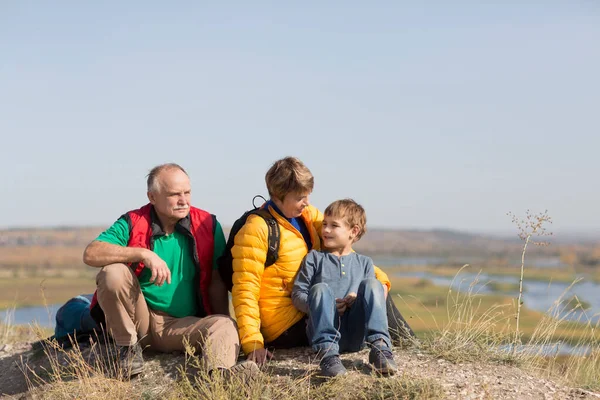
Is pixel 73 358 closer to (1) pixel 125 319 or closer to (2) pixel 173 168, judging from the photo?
(1) pixel 125 319

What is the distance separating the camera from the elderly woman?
547 centimetres

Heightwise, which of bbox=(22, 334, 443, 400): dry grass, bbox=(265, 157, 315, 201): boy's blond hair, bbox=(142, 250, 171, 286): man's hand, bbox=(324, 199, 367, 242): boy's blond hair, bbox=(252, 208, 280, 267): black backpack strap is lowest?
bbox=(22, 334, 443, 400): dry grass

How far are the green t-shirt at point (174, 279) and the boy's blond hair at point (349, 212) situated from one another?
1.18 metres

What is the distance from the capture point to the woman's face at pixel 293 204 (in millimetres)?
5531

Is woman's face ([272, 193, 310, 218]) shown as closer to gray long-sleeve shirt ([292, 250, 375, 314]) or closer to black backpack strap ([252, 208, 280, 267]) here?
black backpack strap ([252, 208, 280, 267])

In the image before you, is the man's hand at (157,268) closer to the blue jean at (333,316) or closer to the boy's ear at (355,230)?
the blue jean at (333,316)

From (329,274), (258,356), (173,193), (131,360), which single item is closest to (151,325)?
(131,360)

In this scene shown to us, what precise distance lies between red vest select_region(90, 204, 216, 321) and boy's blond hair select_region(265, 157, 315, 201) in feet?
2.63

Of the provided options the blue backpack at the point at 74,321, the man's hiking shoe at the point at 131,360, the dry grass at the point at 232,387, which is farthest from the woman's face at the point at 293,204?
the blue backpack at the point at 74,321

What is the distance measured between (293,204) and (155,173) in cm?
124

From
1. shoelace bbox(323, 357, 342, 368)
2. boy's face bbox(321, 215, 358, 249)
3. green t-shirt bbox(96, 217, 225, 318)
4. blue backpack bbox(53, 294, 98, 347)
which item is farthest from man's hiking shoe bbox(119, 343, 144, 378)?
boy's face bbox(321, 215, 358, 249)

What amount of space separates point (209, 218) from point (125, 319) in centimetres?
115

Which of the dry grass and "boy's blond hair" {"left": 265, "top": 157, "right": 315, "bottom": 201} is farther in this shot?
"boy's blond hair" {"left": 265, "top": 157, "right": 315, "bottom": 201}

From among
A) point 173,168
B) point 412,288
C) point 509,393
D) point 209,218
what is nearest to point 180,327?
point 209,218
